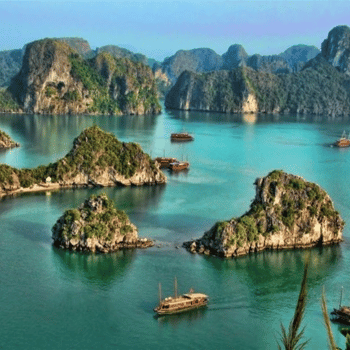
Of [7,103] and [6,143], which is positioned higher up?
[7,103]

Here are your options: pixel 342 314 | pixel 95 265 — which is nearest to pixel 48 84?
pixel 95 265

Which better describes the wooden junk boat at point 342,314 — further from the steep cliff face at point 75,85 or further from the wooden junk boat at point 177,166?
the steep cliff face at point 75,85

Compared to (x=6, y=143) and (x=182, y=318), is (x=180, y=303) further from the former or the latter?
(x=6, y=143)

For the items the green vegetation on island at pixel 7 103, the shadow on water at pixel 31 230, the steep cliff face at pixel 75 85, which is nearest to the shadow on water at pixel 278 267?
the shadow on water at pixel 31 230

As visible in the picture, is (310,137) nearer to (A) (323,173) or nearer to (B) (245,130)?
(B) (245,130)

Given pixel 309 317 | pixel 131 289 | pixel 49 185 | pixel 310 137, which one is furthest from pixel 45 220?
pixel 310 137

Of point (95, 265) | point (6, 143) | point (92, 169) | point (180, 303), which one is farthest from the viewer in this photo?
point (6, 143)

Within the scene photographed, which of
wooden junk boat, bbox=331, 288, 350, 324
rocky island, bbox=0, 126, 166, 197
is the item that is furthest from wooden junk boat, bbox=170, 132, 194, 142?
wooden junk boat, bbox=331, 288, 350, 324
